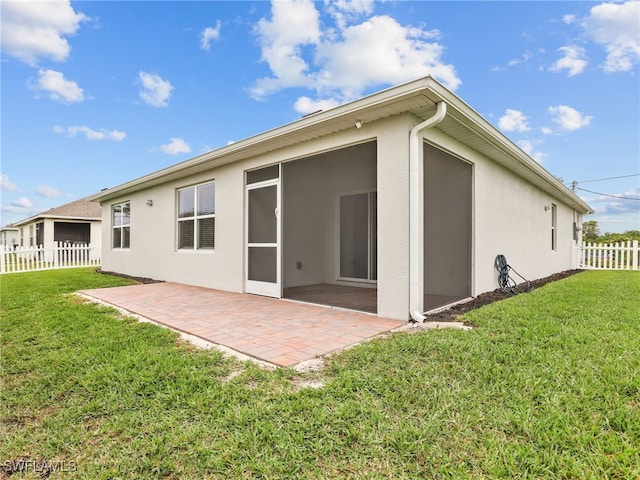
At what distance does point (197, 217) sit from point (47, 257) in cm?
1123

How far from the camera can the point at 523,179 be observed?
8961 mm

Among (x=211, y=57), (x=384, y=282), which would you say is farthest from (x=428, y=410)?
(x=211, y=57)

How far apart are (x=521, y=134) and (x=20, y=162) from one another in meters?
24.6

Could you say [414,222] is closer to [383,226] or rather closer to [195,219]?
[383,226]

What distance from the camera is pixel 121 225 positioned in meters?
12.5

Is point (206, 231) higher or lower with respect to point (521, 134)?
lower

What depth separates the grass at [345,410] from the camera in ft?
5.82

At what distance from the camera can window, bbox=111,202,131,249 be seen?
12.1 m

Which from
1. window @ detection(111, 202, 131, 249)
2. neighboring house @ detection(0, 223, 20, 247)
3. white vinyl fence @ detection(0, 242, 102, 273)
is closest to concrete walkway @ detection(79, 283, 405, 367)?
window @ detection(111, 202, 131, 249)

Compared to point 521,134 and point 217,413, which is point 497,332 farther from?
point 521,134

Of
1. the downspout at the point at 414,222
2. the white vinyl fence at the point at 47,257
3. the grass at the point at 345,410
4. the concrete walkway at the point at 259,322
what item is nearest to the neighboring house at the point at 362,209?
the downspout at the point at 414,222

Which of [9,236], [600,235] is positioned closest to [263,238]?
[600,235]

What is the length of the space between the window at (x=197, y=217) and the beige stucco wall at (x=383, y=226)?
201 mm

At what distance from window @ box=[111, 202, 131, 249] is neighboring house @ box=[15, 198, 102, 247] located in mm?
10965
